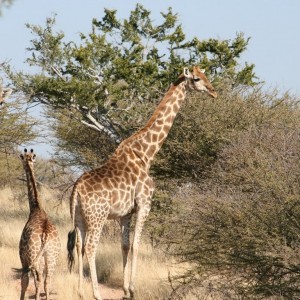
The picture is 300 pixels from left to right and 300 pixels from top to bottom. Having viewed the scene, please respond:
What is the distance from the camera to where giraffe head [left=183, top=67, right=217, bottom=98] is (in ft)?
42.8

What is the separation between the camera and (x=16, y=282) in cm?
1399

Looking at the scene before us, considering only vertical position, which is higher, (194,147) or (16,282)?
(194,147)

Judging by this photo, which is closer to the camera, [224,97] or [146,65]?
[224,97]

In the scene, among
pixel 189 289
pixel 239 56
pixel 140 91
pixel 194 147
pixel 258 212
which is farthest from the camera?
pixel 239 56

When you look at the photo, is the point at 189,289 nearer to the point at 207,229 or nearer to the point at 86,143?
the point at 207,229

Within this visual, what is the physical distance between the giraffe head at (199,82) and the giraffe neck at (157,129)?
0.45 ft

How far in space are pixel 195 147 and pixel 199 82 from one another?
126 inches

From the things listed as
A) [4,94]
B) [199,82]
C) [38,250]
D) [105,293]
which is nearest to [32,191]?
[38,250]

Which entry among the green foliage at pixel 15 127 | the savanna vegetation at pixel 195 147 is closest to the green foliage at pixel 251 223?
the savanna vegetation at pixel 195 147

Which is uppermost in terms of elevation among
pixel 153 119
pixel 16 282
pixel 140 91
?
pixel 140 91

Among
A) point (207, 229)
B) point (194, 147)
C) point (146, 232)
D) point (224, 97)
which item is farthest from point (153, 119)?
point (146, 232)

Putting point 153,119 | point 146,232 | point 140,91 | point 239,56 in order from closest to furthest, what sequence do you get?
→ point 153,119 < point 146,232 < point 140,91 < point 239,56

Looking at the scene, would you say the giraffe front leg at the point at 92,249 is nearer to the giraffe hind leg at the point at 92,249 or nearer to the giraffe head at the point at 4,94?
the giraffe hind leg at the point at 92,249

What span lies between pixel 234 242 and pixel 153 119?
2812 millimetres
